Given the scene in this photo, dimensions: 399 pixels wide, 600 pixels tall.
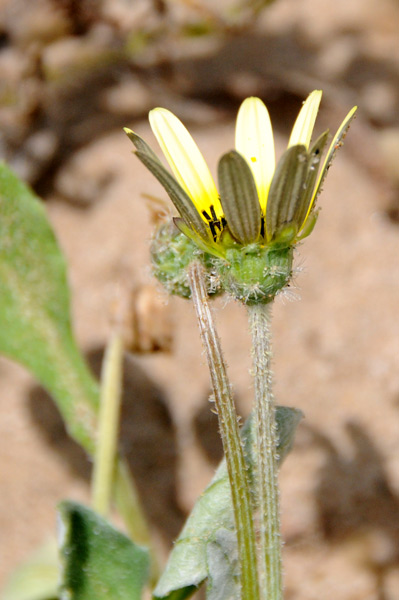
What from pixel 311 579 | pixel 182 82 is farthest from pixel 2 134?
pixel 311 579

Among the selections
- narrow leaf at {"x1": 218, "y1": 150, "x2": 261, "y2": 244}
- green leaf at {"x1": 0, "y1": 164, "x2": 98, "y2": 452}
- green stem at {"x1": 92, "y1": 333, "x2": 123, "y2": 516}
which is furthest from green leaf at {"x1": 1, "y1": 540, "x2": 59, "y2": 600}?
narrow leaf at {"x1": 218, "y1": 150, "x2": 261, "y2": 244}

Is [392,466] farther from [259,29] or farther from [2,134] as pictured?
[259,29]

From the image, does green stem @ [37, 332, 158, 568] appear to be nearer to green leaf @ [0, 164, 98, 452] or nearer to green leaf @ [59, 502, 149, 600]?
green leaf @ [0, 164, 98, 452]

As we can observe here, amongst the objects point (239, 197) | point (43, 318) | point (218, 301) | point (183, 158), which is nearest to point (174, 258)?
point (183, 158)

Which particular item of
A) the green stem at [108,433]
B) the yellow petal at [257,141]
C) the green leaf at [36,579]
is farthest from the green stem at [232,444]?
Result: the green leaf at [36,579]

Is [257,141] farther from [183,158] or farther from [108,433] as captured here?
[108,433]

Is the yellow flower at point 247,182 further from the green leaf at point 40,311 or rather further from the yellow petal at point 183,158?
the green leaf at point 40,311

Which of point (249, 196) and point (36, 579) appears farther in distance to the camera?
point (36, 579)
